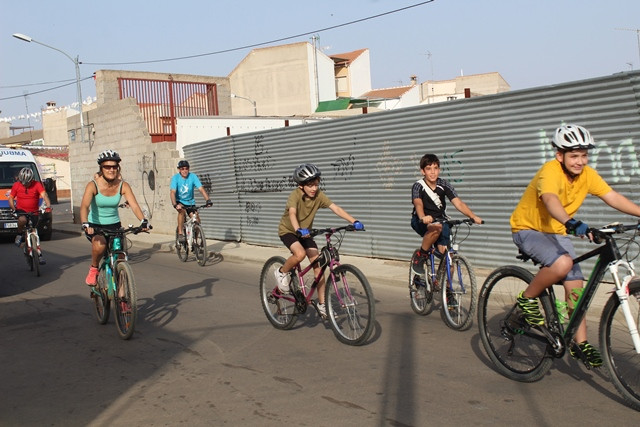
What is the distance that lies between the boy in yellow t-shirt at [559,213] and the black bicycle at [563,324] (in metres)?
0.09

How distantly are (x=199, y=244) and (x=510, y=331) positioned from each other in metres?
9.31

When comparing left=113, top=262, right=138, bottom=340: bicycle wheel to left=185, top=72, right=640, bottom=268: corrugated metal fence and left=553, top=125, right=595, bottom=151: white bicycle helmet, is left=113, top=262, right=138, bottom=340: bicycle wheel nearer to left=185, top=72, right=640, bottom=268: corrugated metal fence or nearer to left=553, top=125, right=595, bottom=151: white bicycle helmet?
left=553, top=125, right=595, bottom=151: white bicycle helmet

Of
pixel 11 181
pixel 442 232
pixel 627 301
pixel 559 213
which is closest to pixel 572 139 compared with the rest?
pixel 559 213

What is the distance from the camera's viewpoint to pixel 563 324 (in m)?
5.00

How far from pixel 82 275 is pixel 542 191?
10.2 metres

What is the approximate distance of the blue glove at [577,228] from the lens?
4406mm

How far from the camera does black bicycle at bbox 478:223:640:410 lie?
4.49 meters

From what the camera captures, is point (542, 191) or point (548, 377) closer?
point (542, 191)

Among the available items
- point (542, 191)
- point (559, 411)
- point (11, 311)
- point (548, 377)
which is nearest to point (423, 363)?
point (548, 377)

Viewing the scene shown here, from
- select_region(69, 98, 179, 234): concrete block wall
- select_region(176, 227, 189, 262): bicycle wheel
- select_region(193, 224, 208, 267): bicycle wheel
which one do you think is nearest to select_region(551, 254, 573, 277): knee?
select_region(193, 224, 208, 267): bicycle wheel

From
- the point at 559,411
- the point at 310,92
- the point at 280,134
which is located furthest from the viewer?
the point at 310,92

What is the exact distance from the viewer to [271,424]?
15.4 feet

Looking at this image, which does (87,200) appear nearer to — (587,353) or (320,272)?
(320,272)

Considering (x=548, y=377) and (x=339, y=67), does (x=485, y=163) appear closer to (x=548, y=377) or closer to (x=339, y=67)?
(x=548, y=377)
